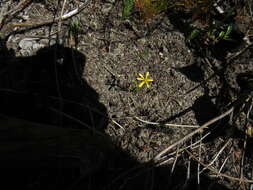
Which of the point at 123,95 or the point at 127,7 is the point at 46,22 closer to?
the point at 127,7

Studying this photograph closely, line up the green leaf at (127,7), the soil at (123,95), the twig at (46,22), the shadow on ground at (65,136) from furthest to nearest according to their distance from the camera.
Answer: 1. the green leaf at (127,7)
2. the twig at (46,22)
3. the soil at (123,95)
4. the shadow on ground at (65,136)

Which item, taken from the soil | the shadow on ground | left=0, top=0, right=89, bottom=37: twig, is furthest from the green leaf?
the shadow on ground

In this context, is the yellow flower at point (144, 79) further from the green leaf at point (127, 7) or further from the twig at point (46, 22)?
the twig at point (46, 22)

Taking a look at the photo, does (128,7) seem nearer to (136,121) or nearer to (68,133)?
(136,121)

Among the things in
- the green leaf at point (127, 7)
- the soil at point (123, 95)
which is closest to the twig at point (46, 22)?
the soil at point (123, 95)

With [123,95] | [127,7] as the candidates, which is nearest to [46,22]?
[127,7]

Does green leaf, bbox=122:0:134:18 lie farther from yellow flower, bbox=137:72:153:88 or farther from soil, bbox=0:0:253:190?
yellow flower, bbox=137:72:153:88

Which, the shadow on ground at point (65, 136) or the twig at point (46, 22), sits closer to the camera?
the shadow on ground at point (65, 136)

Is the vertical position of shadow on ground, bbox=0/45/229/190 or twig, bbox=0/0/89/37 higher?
twig, bbox=0/0/89/37
